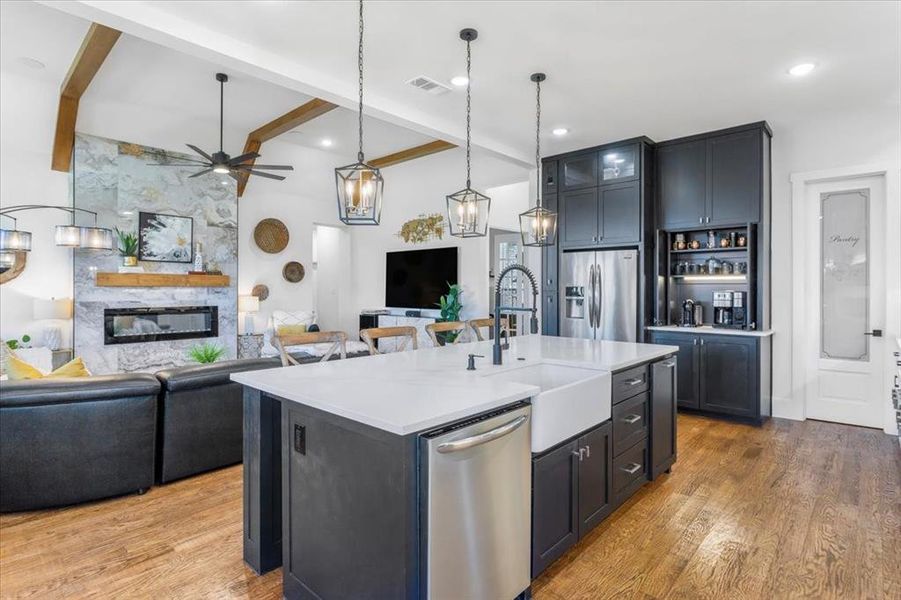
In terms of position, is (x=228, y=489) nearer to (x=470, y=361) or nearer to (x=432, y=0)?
(x=470, y=361)

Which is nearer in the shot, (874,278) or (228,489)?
(228,489)

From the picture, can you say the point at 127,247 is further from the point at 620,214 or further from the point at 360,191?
the point at 620,214

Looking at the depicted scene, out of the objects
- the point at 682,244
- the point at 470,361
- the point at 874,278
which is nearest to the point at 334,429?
the point at 470,361

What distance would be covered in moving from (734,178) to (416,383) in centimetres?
427

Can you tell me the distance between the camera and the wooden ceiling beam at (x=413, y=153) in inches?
268

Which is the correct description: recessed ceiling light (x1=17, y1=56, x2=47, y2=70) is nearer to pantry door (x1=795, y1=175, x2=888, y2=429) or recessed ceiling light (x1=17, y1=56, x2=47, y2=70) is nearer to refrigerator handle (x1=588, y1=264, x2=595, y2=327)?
refrigerator handle (x1=588, y1=264, x2=595, y2=327)

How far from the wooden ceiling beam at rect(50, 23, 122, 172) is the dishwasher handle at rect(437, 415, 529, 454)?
4.30m

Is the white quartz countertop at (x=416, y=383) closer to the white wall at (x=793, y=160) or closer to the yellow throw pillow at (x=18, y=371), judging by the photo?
the yellow throw pillow at (x=18, y=371)

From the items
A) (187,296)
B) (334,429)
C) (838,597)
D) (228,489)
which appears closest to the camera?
(334,429)

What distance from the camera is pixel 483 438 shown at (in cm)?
162

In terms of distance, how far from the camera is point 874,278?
175 inches

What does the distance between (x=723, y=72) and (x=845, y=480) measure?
9.84 feet

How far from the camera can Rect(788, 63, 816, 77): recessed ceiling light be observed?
346 cm

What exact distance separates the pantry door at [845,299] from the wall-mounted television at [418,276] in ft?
14.4
